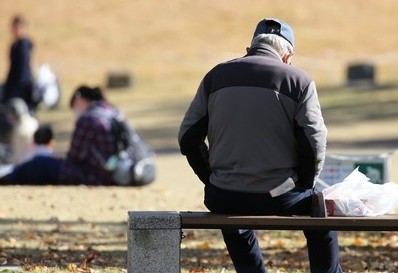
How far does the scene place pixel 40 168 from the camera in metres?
13.9

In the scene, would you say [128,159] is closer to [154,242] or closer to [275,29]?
[154,242]

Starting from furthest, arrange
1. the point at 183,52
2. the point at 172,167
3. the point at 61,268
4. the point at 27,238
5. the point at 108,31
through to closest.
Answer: the point at 108,31
the point at 183,52
the point at 172,167
the point at 27,238
the point at 61,268

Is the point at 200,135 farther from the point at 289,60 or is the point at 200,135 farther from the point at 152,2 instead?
the point at 152,2

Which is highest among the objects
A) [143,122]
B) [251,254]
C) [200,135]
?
[200,135]

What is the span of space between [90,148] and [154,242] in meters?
6.42

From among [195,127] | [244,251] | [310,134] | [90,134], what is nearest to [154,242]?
[244,251]

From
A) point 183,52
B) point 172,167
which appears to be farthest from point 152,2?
point 172,167

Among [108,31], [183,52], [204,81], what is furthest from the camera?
[108,31]

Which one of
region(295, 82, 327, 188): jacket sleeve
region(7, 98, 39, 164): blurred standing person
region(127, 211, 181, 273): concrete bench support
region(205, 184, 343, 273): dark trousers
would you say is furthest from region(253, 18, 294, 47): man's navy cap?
region(7, 98, 39, 164): blurred standing person

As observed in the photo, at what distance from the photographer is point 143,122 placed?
24.6 m

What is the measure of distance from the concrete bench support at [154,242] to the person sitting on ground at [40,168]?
690 centimetres

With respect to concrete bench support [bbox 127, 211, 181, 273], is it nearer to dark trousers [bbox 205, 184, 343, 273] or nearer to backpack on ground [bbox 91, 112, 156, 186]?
dark trousers [bbox 205, 184, 343, 273]

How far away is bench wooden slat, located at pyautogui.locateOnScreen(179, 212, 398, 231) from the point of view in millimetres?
6797

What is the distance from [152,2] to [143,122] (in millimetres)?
20176
